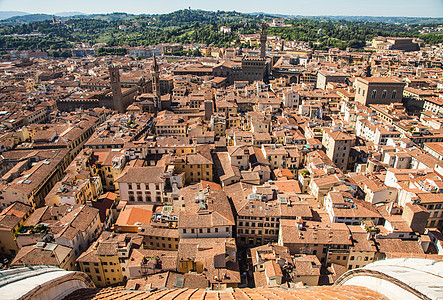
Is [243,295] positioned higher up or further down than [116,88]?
further down

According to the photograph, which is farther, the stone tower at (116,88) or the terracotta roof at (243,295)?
the stone tower at (116,88)

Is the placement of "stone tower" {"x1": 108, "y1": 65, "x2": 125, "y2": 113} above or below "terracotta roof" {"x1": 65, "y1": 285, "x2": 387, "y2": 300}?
above

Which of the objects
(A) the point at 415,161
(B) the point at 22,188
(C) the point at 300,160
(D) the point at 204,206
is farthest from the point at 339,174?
(B) the point at 22,188

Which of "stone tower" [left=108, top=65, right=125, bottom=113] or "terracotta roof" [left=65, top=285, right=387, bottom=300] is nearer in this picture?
"terracotta roof" [left=65, top=285, right=387, bottom=300]

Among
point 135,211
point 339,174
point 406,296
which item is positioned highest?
point 406,296

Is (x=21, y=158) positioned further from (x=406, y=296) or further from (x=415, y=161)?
(x=415, y=161)

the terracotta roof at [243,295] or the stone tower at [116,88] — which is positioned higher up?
the stone tower at [116,88]

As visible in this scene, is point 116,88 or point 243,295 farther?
point 116,88

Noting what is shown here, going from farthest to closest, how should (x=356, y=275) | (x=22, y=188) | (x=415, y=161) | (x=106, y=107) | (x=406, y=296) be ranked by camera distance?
1. (x=106, y=107)
2. (x=415, y=161)
3. (x=22, y=188)
4. (x=356, y=275)
5. (x=406, y=296)
